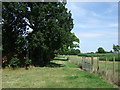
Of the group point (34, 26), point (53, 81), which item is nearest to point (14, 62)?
point (34, 26)

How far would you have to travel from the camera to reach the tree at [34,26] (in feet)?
67.7

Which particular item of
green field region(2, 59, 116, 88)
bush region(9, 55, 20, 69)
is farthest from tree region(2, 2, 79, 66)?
green field region(2, 59, 116, 88)

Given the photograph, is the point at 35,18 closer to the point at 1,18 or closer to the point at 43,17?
the point at 43,17

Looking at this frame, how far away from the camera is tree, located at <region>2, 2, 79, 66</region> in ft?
67.7

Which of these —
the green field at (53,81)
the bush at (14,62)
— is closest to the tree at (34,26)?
the bush at (14,62)

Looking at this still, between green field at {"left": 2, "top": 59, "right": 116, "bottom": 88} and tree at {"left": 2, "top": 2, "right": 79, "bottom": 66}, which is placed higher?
tree at {"left": 2, "top": 2, "right": 79, "bottom": 66}

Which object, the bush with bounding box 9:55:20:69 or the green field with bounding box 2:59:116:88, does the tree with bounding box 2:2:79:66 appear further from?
the green field with bounding box 2:59:116:88

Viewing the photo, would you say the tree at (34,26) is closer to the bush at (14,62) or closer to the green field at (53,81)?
the bush at (14,62)

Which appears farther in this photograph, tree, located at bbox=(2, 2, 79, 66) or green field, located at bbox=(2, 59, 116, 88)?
tree, located at bbox=(2, 2, 79, 66)

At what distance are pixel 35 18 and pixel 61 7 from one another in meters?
3.42

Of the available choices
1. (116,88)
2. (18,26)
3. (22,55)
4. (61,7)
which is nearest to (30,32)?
(18,26)

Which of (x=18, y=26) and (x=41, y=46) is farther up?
(x=18, y=26)

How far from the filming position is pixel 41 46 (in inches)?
821

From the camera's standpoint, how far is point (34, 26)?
2242 cm
